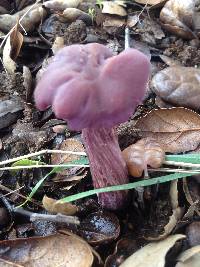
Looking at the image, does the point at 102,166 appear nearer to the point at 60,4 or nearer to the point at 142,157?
the point at 142,157

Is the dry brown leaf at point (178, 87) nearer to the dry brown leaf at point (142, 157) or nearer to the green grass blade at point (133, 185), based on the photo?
the dry brown leaf at point (142, 157)

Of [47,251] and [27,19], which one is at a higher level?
[27,19]

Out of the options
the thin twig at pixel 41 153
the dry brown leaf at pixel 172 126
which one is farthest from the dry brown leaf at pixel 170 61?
the thin twig at pixel 41 153

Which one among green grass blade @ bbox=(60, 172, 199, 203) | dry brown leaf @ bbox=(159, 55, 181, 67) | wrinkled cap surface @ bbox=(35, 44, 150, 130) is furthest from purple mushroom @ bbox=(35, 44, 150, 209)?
dry brown leaf @ bbox=(159, 55, 181, 67)

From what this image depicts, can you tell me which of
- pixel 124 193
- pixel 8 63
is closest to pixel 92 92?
pixel 124 193

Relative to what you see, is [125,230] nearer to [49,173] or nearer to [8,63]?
[49,173]

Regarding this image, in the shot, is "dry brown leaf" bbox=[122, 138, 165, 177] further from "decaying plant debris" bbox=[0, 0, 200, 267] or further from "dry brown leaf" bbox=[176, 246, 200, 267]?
"dry brown leaf" bbox=[176, 246, 200, 267]

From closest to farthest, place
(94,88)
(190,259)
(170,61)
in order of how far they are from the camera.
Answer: (94,88) → (190,259) → (170,61)

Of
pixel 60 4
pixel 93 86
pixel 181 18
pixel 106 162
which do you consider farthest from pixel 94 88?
pixel 60 4
